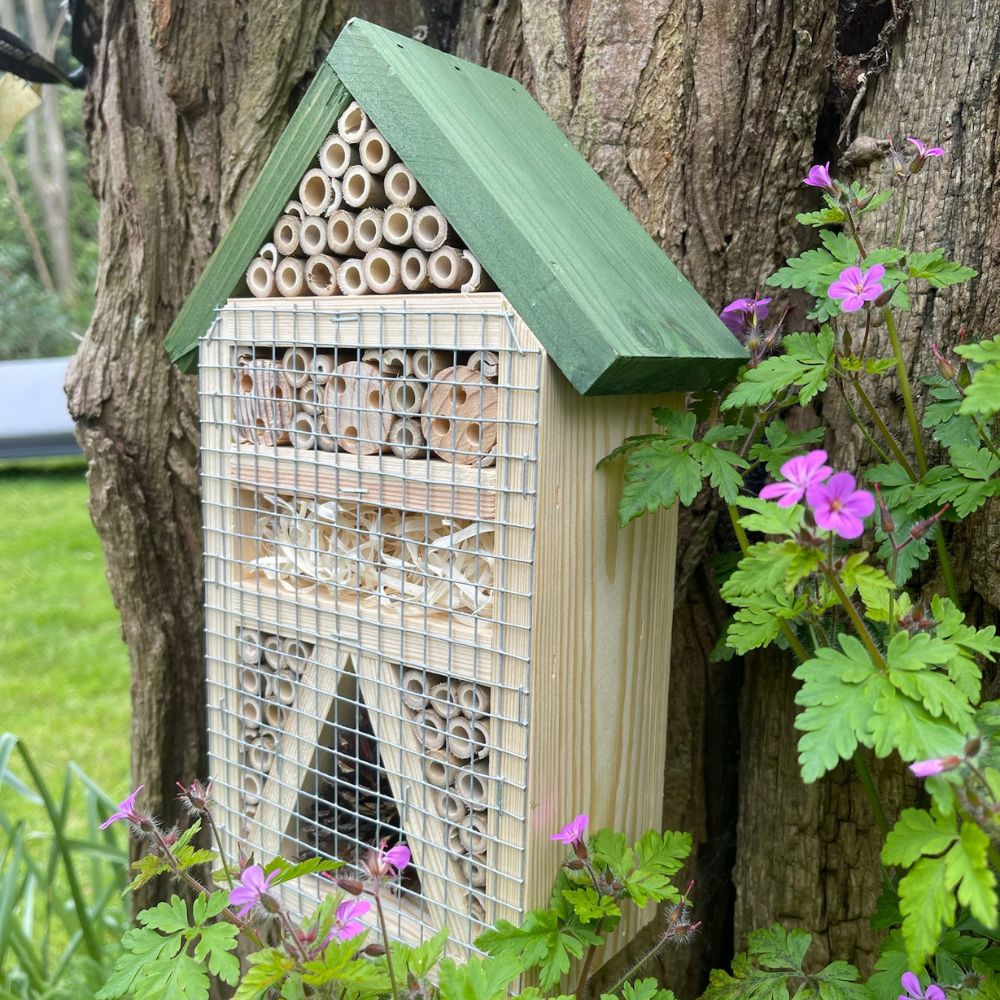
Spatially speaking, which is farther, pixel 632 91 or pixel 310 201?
pixel 632 91

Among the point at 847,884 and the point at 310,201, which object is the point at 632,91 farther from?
the point at 847,884

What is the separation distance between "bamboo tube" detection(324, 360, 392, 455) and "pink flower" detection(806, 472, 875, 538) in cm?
57

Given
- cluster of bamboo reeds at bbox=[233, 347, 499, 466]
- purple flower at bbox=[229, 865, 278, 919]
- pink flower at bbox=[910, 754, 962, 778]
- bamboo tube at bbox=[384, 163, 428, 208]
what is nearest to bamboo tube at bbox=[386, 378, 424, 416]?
cluster of bamboo reeds at bbox=[233, 347, 499, 466]

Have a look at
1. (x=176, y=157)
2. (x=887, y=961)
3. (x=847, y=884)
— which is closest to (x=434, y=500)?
(x=887, y=961)

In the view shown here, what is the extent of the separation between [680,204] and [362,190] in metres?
0.58

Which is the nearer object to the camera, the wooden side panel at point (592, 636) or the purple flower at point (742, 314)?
the wooden side panel at point (592, 636)

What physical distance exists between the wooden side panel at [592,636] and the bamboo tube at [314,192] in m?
0.44

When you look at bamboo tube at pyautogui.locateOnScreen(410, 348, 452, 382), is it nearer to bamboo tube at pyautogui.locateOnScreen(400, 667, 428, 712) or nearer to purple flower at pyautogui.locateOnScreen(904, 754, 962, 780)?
bamboo tube at pyautogui.locateOnScreen(400, 667, 428, 712)

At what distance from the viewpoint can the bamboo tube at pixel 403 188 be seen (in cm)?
119

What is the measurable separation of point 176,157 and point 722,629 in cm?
142

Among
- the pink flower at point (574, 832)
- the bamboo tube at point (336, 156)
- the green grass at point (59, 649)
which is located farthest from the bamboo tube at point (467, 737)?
the green grass at point (59, 649)

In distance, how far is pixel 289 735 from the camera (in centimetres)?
144

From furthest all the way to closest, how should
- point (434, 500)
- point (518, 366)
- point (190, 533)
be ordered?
1. point (190, 533)
2. point (434, 500)
3. point (518, 366)

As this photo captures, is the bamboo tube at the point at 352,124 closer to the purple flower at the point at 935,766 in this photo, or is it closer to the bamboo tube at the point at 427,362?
the bamboo tube at the point at 427,362
